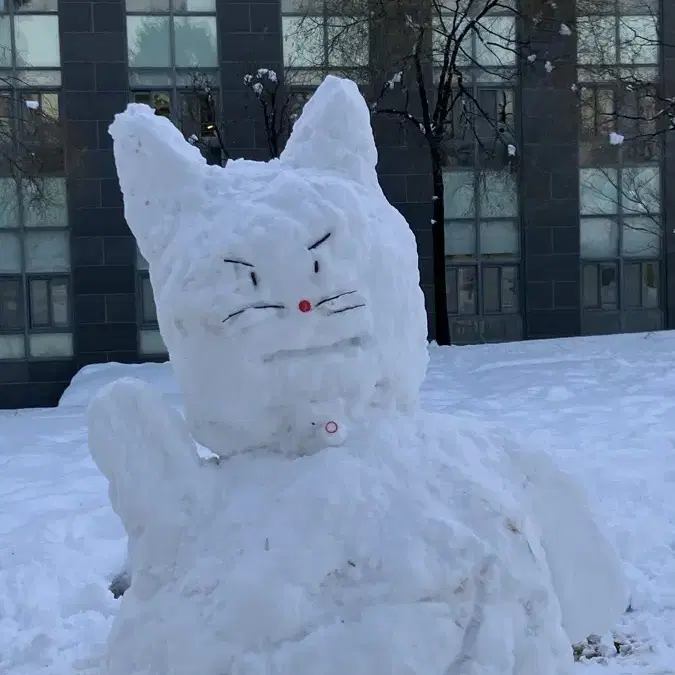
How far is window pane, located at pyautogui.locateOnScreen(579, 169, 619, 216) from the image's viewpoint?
15.5 m

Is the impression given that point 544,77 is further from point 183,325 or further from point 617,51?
point 183,325

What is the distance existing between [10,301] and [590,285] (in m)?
9.94

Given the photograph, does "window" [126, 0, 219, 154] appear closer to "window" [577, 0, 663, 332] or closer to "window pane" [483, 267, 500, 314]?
"window pane" [483, 267, 500, 314]

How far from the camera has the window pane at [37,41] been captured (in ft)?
48.0

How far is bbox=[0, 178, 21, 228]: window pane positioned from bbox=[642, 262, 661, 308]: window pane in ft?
35.4

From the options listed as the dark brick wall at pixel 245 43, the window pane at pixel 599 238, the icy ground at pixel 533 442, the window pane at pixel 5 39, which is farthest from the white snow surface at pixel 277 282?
the window pane at pixel 599 238

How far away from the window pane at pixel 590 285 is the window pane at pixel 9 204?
9.67 m

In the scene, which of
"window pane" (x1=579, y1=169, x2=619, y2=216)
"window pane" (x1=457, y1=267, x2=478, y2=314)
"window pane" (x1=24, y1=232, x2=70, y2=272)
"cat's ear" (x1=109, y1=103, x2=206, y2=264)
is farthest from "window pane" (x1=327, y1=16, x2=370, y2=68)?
"cat's ear" (x1=109, y1=103, x2=206, y2=264)

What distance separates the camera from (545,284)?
15.5 meters

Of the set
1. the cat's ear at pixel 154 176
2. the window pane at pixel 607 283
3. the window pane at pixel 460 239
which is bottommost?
the window pane at pixel 607 283

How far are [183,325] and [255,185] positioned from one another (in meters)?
0.39

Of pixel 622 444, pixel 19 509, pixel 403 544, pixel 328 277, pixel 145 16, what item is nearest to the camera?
pixel 403 544

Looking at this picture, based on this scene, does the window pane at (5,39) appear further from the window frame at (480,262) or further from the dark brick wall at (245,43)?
the window frame at (480,262)

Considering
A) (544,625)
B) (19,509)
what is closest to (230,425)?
(544,625)
